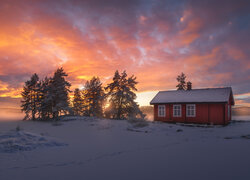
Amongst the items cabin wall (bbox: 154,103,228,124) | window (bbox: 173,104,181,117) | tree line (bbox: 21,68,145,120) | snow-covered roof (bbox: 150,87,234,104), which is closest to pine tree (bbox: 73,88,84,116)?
tree line (bbox: 21,68,145,120)

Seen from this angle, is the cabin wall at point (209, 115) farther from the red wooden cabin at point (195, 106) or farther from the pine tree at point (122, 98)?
the pine tree at point (122, 98)

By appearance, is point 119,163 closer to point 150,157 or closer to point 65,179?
point 150,157

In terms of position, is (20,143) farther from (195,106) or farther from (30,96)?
(30,96)

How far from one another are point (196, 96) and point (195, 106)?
6.24 feet

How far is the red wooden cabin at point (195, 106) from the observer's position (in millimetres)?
21047

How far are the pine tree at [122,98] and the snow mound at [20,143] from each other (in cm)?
2307

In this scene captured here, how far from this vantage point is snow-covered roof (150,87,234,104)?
21667mm

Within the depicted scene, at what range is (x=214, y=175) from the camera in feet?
13.4

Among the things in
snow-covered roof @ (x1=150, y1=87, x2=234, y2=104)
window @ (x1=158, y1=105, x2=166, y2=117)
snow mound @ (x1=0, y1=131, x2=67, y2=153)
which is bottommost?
snow mound @ (x1=0, y1=131, x2=67, y2=153)

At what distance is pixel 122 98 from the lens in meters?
31.4

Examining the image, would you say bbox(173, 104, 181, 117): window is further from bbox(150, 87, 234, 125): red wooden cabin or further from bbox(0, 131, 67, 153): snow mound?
bbox(0, 131, 67, 153): snow mound

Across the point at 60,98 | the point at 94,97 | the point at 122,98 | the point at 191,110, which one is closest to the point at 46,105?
the point at 60,98

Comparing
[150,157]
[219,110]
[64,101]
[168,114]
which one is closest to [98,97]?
[64,101]

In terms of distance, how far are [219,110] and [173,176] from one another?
19890mm
